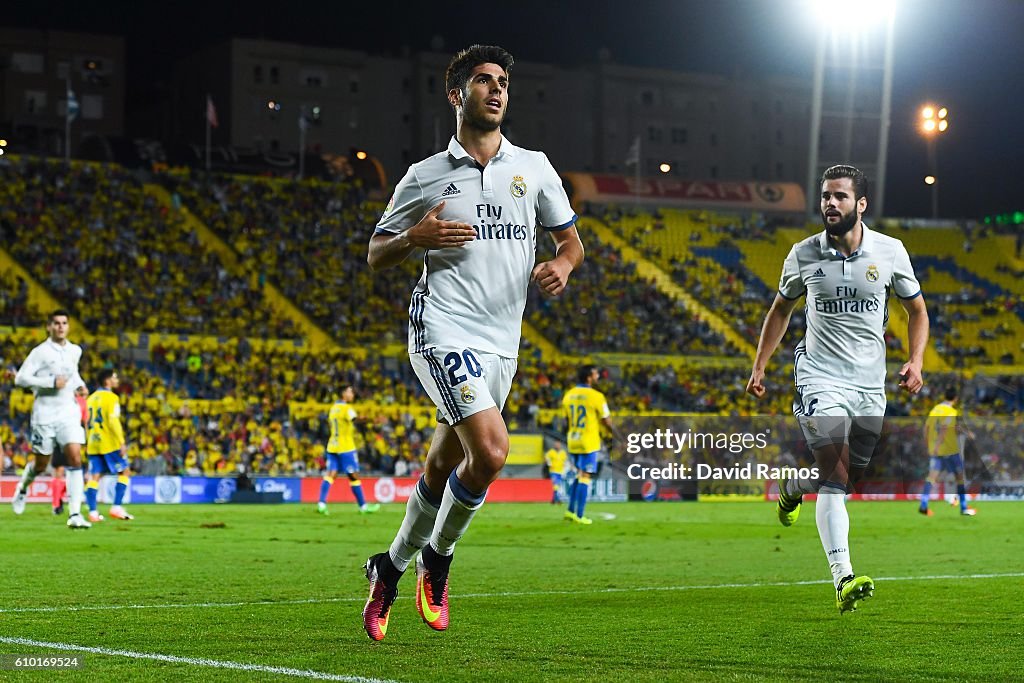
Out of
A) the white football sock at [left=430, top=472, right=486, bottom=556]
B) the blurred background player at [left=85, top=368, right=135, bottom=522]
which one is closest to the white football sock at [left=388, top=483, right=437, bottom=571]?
the white football sock at [left=430, top=472, right=486, bottom=556]

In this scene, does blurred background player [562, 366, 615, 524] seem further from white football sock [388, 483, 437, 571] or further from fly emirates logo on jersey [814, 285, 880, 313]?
A: white football sock [388, 483, 437, 571]

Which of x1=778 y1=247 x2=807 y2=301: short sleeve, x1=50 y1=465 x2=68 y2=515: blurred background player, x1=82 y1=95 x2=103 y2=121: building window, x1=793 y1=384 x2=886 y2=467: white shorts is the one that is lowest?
x1=50 y1=465 x2=68 y2=515: blurred background player

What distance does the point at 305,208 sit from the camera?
51.3 meters

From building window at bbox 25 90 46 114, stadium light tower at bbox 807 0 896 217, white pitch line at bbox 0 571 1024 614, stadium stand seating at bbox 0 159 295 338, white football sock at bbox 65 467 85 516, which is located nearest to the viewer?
white pitch line at bbox 0 571 1024 614

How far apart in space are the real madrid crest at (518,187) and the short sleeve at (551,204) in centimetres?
14

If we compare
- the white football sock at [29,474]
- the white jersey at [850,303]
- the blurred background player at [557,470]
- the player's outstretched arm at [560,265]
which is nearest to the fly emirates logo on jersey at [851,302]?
the white jersey at [850,303]

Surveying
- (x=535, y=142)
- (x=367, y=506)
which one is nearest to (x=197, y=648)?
(x=367, y=506)

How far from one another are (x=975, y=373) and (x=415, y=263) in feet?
68.3

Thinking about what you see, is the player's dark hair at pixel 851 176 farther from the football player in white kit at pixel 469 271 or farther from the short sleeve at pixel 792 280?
the football player in white kit at pixel 469 271

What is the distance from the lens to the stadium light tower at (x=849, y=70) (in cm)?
5088

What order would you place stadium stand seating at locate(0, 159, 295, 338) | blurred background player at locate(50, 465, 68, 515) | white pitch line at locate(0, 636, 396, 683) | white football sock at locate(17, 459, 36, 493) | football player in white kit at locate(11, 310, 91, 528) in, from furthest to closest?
stadium stand seating at locate(0, 159, 295, 338) → blurred background player at locate(50, 465, 68, 515) → white football sock at locate(17, 459, 36, 493) → football player in white kit at locate(11, 310, 91, 528) → white pitch line at locate(0, 636, 396, 683)

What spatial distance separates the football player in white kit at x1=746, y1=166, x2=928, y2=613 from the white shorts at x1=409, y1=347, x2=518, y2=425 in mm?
3673

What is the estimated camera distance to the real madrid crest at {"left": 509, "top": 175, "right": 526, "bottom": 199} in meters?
7.10

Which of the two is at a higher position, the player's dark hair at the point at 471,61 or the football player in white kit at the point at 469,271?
the player's dark hair at the point at 471,61
